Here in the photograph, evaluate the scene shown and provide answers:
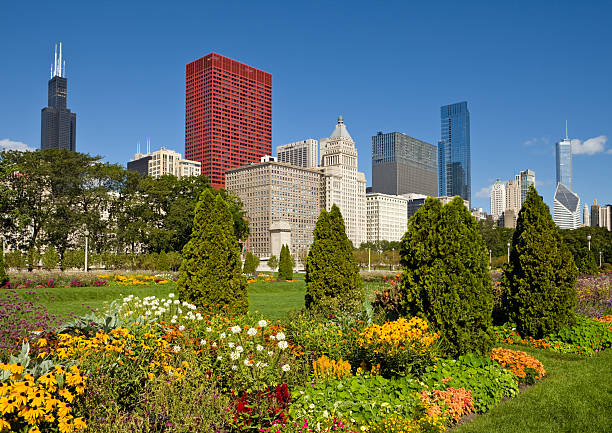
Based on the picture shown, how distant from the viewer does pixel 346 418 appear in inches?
187

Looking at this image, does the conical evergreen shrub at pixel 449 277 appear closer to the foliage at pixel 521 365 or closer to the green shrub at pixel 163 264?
the foliage at pixel 521 365

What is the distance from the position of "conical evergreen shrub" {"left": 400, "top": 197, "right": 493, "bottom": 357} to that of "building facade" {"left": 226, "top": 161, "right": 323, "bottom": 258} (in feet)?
384

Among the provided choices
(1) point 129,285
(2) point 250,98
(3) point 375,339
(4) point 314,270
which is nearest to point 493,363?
(3) point 375,339

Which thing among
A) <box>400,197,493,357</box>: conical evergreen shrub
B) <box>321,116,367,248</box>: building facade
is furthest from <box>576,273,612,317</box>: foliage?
<box>321,116,367,248</box>: building facade

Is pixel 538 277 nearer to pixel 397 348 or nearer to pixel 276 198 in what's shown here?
pixel 397 348

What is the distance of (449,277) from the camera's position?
7273 mm

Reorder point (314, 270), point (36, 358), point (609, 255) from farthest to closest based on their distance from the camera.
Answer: point (609, 255)
point (314, 270)
point (36, 358)

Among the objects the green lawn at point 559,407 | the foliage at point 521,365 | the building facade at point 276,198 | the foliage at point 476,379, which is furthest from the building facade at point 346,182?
the foliage at point 476,379

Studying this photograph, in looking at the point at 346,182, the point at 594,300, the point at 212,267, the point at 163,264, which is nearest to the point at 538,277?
the point at 594,300

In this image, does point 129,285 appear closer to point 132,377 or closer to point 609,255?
point 132,377

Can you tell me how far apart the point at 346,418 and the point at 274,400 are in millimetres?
823

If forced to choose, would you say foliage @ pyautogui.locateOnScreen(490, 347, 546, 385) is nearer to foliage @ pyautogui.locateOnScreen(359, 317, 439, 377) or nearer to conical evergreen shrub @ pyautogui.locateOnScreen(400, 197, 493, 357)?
conical evergreen shrub @ pyautogui.locateOnScreen(400, 197, 493, 357)

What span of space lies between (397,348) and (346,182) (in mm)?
143439

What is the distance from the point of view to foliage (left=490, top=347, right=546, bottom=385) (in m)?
6.91
